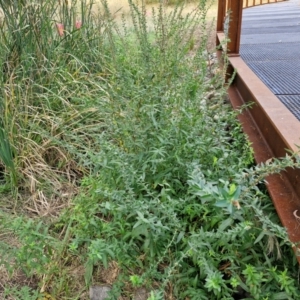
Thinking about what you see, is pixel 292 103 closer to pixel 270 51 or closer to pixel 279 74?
pixel 279 74

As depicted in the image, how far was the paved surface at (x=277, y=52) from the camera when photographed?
202 centimetres

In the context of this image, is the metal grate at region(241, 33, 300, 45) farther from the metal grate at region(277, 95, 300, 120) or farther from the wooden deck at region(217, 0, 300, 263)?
the metal grate at region(277, 95, 300, 120)

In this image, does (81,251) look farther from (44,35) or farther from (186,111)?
(44,35)

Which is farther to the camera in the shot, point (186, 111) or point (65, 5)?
point (65, 5)

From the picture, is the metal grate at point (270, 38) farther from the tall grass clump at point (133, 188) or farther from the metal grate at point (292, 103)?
the metal grate at point (292, 103)

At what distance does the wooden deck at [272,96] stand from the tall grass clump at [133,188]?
3.1 inches

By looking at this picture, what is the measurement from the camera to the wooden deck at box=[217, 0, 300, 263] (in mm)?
1361

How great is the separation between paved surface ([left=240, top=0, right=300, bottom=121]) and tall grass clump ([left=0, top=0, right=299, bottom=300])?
1.25 ft

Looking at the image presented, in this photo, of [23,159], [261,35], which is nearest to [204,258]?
[23,159]

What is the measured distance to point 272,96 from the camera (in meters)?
1.86

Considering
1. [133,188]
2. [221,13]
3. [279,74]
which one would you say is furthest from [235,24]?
[133,188]

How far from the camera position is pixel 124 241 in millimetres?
1386

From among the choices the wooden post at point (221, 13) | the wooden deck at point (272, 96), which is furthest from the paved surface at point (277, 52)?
the wooden post at point (221, 13)

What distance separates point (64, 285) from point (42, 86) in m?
1.45
